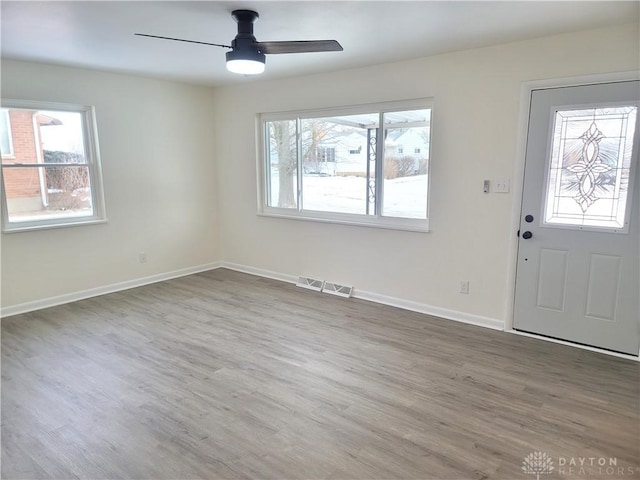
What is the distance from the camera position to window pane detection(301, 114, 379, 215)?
451 cm

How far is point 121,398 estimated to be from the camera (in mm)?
2648

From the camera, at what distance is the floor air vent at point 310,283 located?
16.2 ft

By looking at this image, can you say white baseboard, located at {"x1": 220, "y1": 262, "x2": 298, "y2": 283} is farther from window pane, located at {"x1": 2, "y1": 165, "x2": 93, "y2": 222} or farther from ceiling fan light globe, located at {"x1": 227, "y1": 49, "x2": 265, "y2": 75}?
ceiling fan light globe, located at {"x1": 227, "y1": 49, "x2": 265, "y2": 75}

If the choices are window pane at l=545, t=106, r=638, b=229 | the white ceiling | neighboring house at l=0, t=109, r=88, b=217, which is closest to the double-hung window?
the white ceiling

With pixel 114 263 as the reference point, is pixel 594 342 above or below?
below

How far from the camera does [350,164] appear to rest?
463 centimetres

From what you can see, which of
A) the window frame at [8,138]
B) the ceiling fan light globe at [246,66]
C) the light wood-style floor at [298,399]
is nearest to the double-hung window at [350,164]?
the light wood-style floor at [298,399]

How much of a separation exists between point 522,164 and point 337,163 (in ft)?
6.62

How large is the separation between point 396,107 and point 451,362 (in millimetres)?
2503

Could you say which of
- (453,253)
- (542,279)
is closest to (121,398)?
(453,253)

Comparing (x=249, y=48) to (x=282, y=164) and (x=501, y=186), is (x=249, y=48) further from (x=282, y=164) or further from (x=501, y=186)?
(x=282, y=164)

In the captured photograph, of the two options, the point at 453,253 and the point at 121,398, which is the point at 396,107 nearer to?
the point at 453,253

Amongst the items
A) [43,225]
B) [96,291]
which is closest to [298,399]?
[96,291]

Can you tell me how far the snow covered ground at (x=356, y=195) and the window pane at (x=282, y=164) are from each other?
4 centimetres
